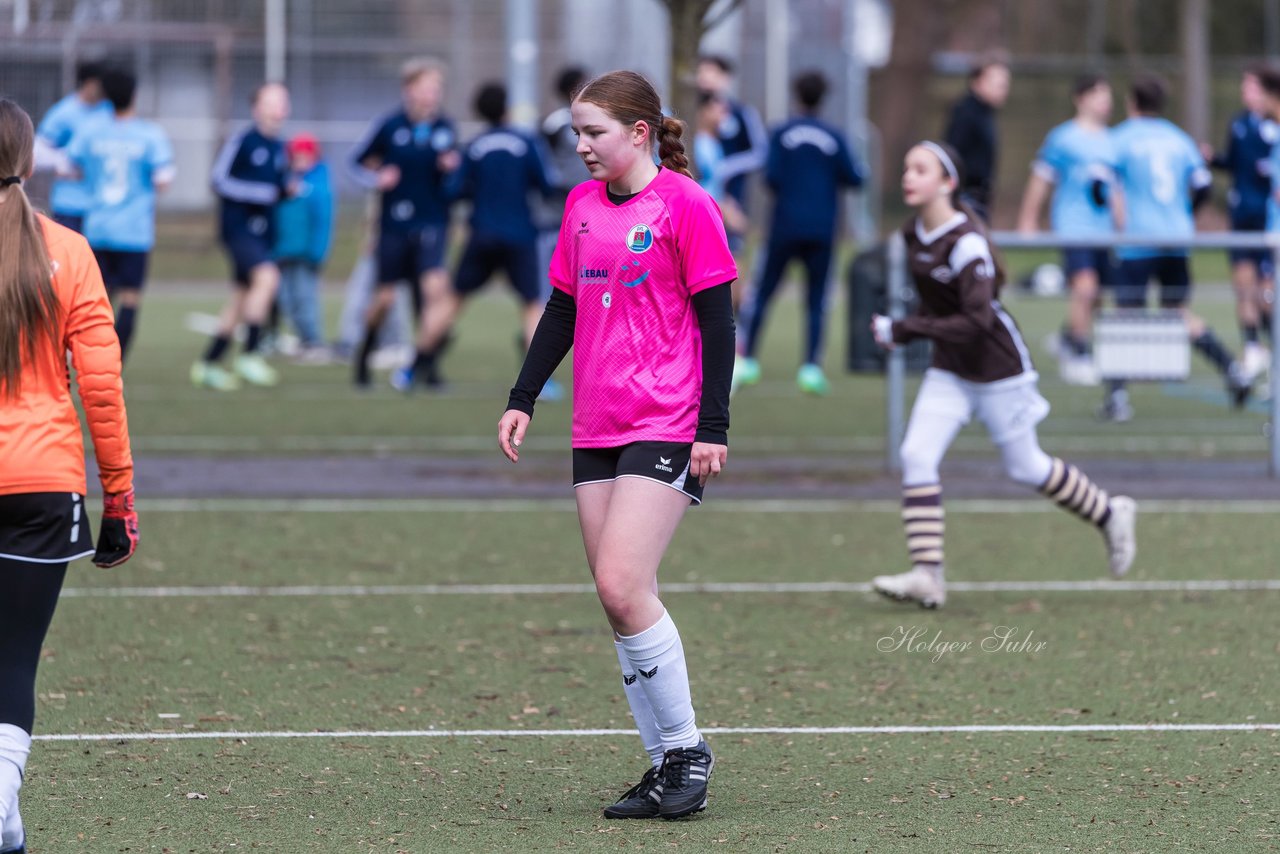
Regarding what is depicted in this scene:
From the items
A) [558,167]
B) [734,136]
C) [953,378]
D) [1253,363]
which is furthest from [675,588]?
[558,167]

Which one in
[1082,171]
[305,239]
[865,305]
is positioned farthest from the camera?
[305,239]

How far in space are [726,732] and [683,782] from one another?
0.97 meters

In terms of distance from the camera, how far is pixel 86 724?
5938mm

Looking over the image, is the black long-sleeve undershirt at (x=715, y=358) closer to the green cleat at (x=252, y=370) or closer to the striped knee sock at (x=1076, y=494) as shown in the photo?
the striped knee sock at (x=1076, y=494)

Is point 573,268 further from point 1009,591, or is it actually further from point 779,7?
point 779,7

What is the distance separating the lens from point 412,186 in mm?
15469

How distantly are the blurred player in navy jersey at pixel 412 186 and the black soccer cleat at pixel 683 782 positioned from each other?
10584 mm

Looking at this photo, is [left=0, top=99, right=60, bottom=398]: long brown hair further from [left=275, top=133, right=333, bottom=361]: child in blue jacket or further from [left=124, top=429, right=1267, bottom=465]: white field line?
[left=275, top=133, right=333, bottom=361]: child in blue jacket

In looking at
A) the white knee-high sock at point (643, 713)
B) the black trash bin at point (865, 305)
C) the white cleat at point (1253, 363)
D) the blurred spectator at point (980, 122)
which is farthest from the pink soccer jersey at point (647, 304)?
the white cleat at point (1253, 363)

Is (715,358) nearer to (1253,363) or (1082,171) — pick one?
(1253,363)

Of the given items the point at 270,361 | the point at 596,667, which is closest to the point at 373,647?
the point at 596,667

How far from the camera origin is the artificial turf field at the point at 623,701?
4.97 metres

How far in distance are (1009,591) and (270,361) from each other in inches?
470

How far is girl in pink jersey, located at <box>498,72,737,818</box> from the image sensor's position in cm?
490
